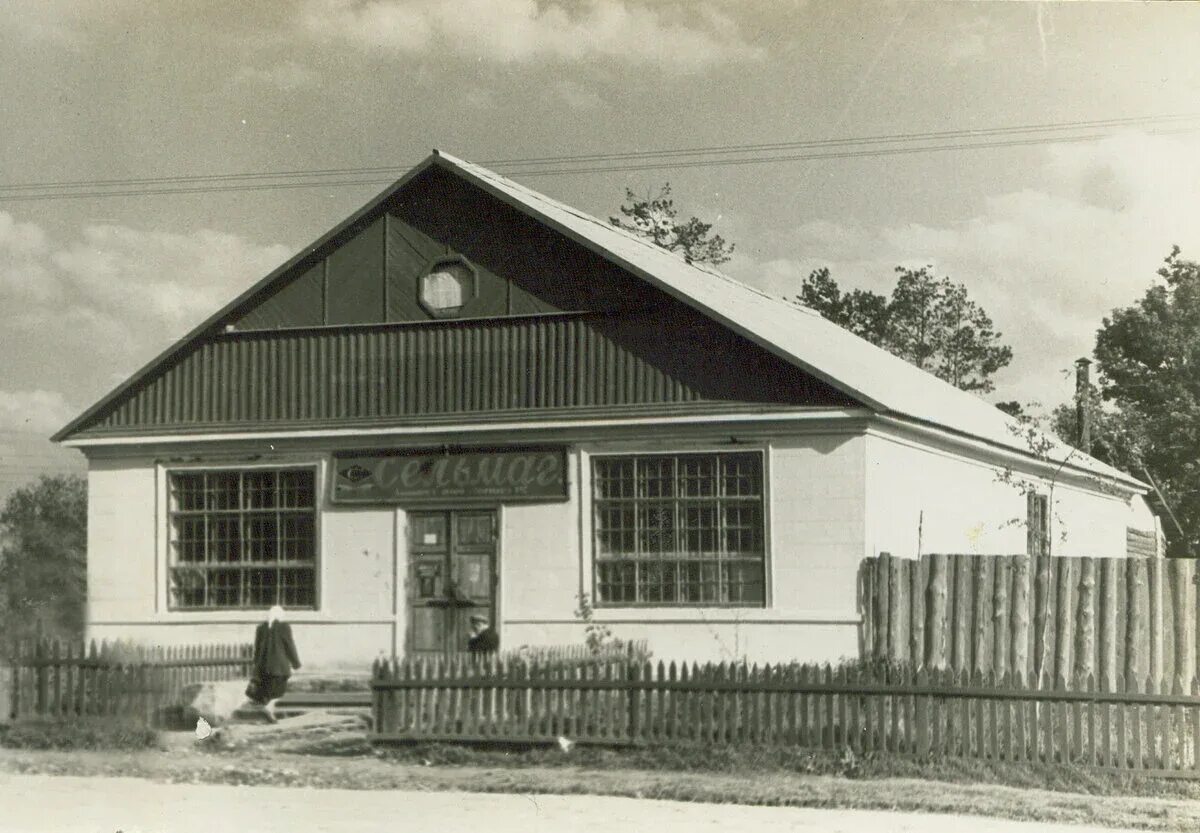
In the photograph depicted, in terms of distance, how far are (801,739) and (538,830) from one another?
145 inches

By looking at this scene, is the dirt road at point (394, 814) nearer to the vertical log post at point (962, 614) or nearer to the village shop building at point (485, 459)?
the vertical log post at point (962, 614)

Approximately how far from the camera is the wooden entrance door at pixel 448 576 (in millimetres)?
21312

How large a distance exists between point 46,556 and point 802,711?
12.8 metres

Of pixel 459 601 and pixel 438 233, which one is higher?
pixel 438 233

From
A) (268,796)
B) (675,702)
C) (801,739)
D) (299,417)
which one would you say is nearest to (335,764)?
(268,796)

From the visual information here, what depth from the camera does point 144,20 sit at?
16109mm

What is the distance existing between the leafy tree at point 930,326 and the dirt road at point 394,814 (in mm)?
37169

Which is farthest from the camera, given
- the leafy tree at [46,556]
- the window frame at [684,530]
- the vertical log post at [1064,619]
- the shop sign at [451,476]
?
the leafy tree at [46,556]

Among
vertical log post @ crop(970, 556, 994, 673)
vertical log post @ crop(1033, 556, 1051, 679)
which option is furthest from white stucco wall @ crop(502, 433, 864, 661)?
vertical log post @ crop(1033, 556, 1051, 679)

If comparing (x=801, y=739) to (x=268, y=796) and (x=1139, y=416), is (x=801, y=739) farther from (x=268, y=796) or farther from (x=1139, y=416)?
(x=1139, y=416)

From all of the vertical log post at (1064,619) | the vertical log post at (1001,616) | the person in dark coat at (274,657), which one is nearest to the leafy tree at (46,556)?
the person in dark coat at (274,657)

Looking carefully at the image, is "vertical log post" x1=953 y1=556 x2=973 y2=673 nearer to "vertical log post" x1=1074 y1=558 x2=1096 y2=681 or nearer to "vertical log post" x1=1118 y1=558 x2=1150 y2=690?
"vertical log post" x1=1074 y1=558 x2=1096 y2=681

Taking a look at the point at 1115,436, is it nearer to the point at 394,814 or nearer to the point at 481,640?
the point at 481,640

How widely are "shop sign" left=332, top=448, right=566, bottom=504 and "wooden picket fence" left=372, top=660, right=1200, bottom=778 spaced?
4.34 m
